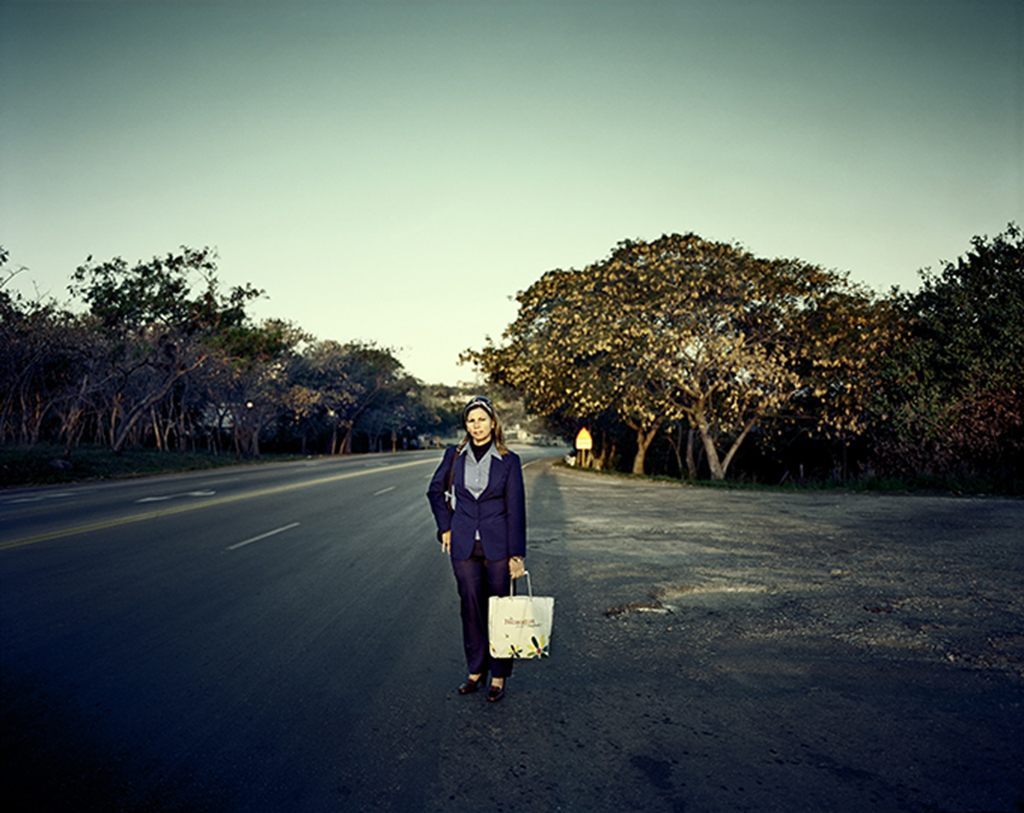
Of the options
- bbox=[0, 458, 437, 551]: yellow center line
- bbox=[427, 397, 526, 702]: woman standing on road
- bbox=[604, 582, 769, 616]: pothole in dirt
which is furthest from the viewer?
bbox=[0, 458, 437, 551]: yellow center line

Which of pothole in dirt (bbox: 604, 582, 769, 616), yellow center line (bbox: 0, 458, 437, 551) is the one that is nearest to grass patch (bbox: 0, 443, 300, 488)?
yellow center line (bbox: 0, 458, 437, 551)

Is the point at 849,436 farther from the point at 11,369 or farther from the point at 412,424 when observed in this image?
the point at 412,424

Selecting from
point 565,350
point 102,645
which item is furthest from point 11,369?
point 102,645

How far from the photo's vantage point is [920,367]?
21797 millimetres

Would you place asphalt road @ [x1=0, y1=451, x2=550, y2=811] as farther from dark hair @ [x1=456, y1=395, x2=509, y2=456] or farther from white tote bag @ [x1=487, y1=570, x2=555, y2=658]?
dark hair @ [x1=456, y1=395, x2=509, y2=456]

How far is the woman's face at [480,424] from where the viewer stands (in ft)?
15.8

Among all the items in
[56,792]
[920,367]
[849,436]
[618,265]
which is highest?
[618,265]

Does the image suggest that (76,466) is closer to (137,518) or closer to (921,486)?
(137,518)

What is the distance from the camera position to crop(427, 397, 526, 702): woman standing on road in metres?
4.70

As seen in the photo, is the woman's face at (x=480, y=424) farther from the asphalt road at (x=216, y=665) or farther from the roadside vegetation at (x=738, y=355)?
the roadside vegetation at (x=738, y=355)

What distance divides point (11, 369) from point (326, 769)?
31235mm

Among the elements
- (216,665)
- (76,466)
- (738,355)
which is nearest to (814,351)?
(738,355)

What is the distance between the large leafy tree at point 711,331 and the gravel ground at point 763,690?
13.7 m

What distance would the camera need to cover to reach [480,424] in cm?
482
